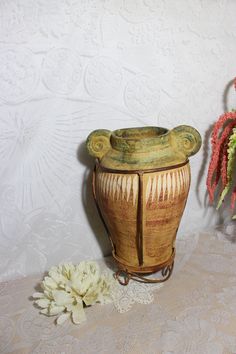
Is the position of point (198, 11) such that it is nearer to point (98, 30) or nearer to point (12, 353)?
point (98, 30)

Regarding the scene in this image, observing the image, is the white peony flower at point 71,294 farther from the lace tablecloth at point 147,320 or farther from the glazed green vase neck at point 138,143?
the glazed green vase neck at point 138,143

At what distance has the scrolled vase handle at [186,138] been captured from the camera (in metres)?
0.74

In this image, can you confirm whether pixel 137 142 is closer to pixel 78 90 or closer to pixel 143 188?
pixel 143 188

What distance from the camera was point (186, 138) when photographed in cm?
74

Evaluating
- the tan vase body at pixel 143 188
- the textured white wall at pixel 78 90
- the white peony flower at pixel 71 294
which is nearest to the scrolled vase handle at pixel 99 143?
the tan vase body at pixel 143 188

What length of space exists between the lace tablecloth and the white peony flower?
0.02m

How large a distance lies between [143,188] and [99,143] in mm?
162

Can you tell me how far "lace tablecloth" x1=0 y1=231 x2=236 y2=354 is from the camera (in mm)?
625

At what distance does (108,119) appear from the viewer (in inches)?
33.6

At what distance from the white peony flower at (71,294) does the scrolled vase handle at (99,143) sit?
289mm

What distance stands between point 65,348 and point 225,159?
1.92 feet

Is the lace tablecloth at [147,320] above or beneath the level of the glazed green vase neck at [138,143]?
beneath

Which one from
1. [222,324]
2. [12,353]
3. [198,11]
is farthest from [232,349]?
[198,11]

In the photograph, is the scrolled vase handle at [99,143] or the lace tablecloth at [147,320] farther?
the scrolled vase handle at [99,143]
